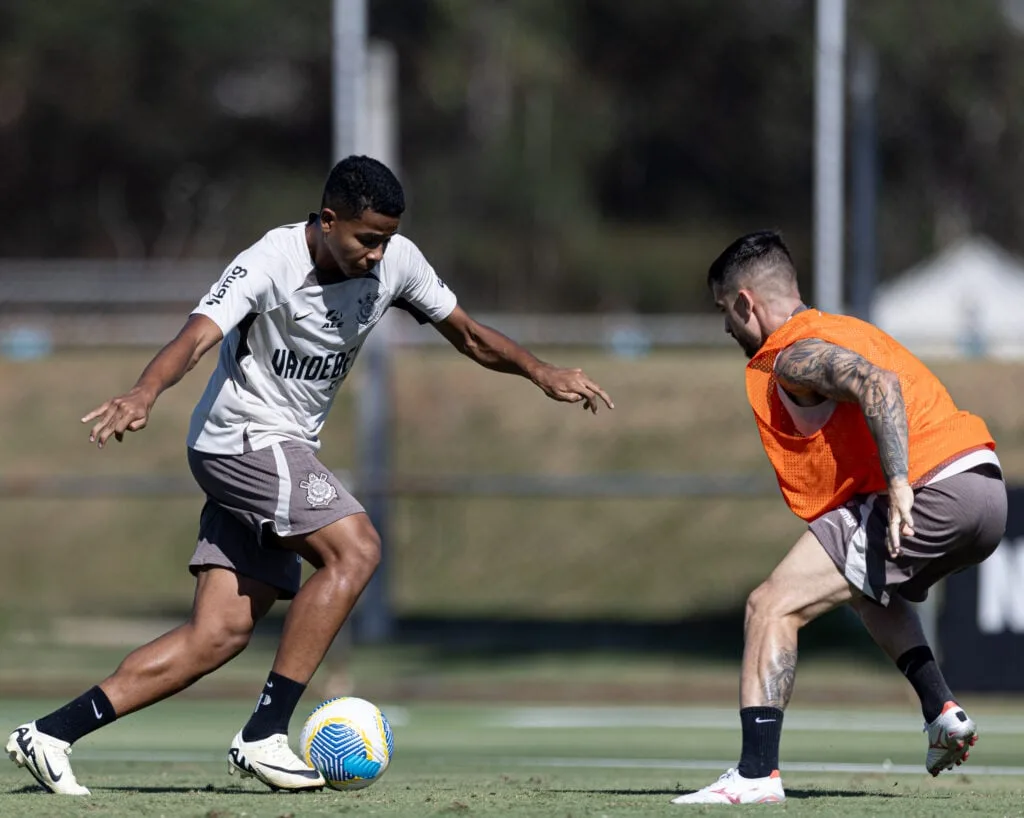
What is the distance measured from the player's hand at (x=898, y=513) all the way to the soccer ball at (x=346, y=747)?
80.9 inches

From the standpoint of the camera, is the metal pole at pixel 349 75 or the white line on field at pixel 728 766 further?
the metal pole at pixel 349 75

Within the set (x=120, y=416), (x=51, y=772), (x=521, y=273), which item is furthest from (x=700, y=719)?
(x=521, y=273)

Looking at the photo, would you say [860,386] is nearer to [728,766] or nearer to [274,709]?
[274,709]

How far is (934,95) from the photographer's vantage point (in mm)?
46500

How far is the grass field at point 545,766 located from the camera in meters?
6.06

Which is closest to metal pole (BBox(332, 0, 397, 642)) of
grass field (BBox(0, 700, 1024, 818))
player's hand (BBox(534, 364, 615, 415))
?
grass field (BBox(0, 700, 1024, 818))

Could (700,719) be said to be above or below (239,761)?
below

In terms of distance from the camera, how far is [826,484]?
6.55 metres

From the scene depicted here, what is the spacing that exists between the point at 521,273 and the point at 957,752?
1223 inches

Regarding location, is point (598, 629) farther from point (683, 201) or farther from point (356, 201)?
point (683, 201)

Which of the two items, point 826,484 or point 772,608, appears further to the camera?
point 826,484

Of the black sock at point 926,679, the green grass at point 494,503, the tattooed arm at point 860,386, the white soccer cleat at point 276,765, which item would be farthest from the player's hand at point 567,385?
the green grass at point 494,503

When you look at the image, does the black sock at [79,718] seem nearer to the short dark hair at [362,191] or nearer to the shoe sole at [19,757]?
the shoe sole at [19,757]

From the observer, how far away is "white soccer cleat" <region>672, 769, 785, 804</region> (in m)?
6.16
